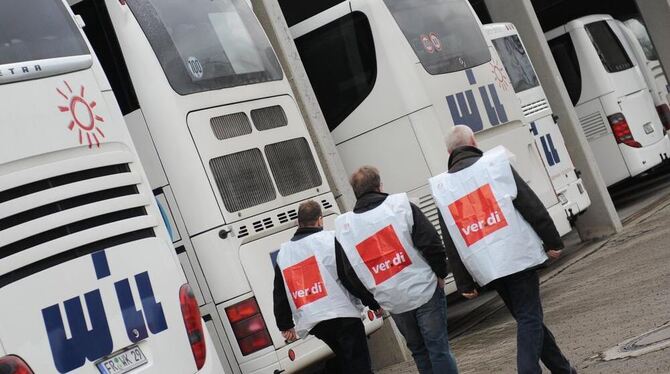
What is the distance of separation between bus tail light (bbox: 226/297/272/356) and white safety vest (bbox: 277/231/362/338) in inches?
41.1

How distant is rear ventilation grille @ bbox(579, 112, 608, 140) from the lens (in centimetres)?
1877

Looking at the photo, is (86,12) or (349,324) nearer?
(349,324)

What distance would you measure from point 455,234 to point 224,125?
288 cm

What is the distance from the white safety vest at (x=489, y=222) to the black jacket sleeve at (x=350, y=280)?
75cm

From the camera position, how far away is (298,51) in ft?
41.8

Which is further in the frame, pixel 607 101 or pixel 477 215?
pixel 607 101

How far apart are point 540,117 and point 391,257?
8.46m

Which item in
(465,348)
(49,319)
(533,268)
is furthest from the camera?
(465,348)

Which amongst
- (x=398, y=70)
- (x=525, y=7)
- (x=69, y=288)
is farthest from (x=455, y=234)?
(x=525, y=7)

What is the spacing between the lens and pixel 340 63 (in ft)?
41.1

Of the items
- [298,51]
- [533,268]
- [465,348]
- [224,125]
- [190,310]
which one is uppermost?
[298,51]

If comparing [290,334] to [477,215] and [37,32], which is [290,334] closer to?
[477,215]

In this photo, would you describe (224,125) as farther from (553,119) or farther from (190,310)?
(553,119)

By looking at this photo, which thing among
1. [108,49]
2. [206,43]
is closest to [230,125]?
[206,43]
